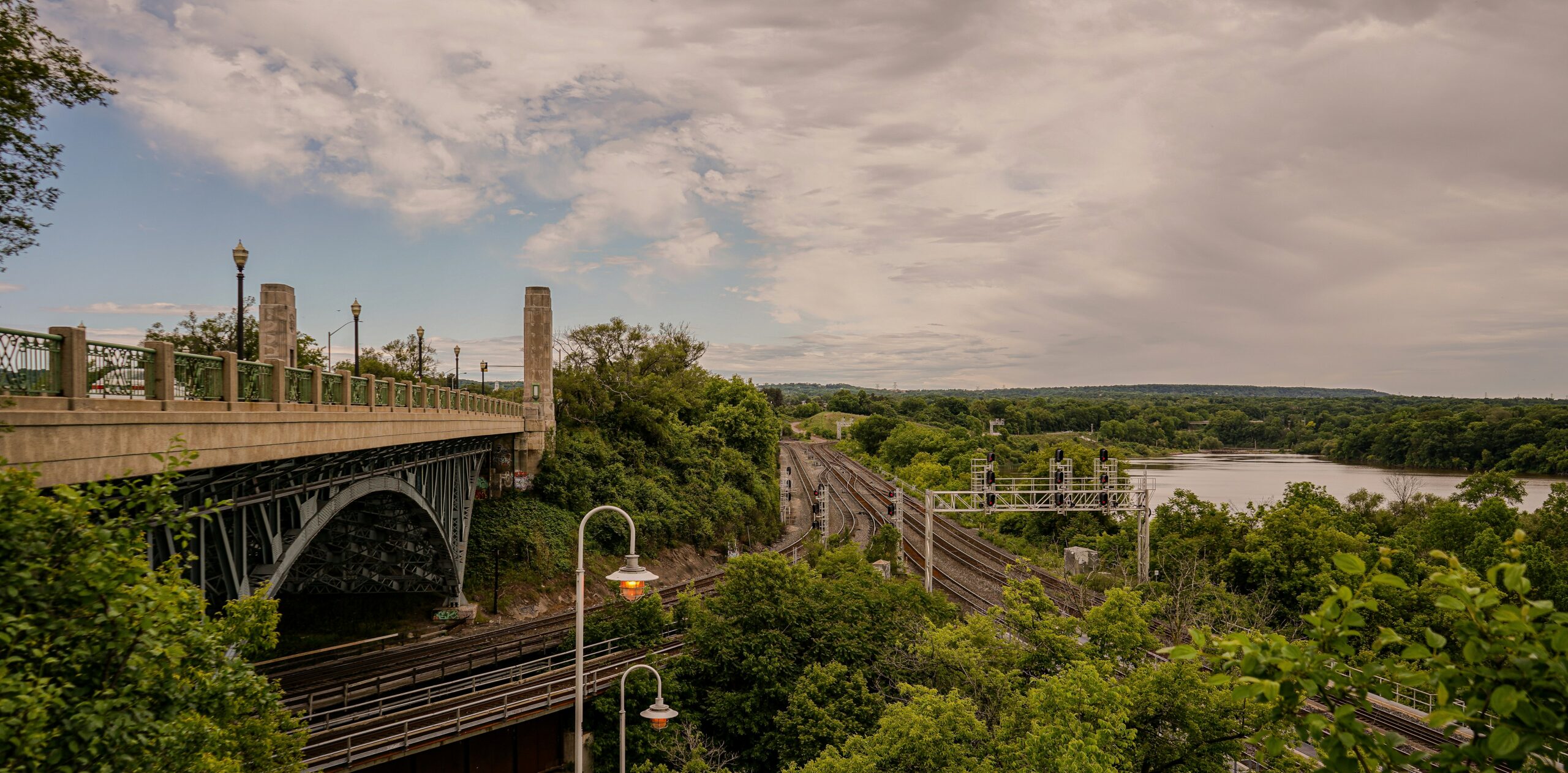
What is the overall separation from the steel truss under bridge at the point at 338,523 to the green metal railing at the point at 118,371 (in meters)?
1.60

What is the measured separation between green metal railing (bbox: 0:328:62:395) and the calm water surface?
186 feet

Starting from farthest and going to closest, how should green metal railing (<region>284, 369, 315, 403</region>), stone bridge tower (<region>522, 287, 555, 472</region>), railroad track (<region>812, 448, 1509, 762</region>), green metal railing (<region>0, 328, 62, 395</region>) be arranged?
stone bridge tower (<region>522, 287, 555, 472</region>), railroad track (<region>812, 448, 1509, 762</region>), green metal railing (<region>284, 369, 315, 403</region>), green metal railing (<region>0, 328, 62, 395</region>)

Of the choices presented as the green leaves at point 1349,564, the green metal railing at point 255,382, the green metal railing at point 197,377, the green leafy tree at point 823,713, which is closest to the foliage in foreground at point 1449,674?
the green leaves at point 1349,564

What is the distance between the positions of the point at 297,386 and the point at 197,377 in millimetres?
3510

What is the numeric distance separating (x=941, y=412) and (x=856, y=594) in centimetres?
14104

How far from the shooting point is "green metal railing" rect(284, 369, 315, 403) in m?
13.6

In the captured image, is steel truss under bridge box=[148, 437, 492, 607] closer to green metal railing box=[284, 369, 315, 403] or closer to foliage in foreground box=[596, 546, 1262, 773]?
green metal railing box=[284, 369, 315, 403]

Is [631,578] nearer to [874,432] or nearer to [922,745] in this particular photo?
[922,745]

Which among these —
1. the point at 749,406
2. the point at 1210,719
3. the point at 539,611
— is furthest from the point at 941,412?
the point at 1210,719

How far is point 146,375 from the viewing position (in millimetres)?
9805

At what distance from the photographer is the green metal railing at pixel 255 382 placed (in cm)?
1225

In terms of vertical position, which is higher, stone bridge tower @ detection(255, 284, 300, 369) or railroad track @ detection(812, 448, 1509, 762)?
stone bridge tower @ detection(255, 284, 300, 369)

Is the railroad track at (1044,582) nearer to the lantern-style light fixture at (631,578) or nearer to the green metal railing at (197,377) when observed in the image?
the lantern-style light fixture at (631,578)

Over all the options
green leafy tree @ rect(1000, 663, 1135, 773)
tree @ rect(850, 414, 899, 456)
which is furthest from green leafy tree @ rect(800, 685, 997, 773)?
tree @ rect(850, 414, 899, 456)
